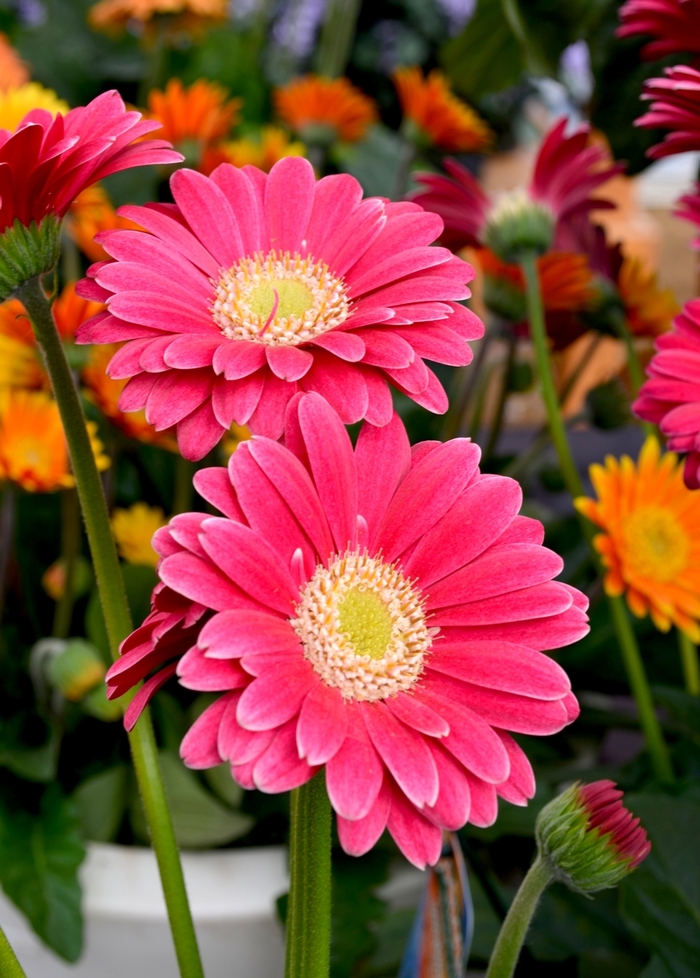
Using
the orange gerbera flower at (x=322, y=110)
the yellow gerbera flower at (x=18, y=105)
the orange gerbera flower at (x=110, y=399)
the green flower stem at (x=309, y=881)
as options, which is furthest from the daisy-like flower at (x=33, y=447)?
the orange gerbera flower at (x=322, y=110)

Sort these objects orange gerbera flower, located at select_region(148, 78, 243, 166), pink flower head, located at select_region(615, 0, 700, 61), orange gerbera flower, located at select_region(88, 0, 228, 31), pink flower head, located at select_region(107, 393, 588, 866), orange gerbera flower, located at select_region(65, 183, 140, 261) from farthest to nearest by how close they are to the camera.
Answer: orange gerbera flower, located at select_region(88, 0, 228, 31) → orange gerbera flower, located at select_region(148, 78, 243, 166) → orange gerbera flower, located at select_region(65, 183, 140, 261) → pink flower head, located at select_region(615, 0, 700, 61) → pink flower head, located at select_region(107, 393, 588, 866)

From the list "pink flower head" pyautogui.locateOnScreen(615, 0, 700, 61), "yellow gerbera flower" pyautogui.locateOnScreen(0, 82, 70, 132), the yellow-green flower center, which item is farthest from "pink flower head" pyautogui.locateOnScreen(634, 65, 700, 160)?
"yellow gerbera flower" pyautogui.locateOnScreen(0, 82, 70, 132)

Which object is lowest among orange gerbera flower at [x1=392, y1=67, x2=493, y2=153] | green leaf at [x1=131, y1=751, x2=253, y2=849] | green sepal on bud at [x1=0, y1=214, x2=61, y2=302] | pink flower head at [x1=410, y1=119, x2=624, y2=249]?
green leaf at [x1=131, y1=751, x2=253, y2=849]

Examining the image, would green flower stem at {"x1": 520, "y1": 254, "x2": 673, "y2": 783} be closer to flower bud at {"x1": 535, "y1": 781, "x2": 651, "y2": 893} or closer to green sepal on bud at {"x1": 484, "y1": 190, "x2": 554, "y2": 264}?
green sepal on bud at {"x1": 484, "y1": 190, "x2": 554, "y2": 264}

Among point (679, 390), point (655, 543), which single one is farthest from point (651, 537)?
point (679, 390)

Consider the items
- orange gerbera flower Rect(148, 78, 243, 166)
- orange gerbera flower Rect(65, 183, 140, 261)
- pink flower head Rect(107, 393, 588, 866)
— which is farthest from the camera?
orange gerbera flower Rect(148, 78, 243, 166)

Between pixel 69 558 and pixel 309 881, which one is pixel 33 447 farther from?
pixel 309 881

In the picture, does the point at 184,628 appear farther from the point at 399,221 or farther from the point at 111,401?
the point at 111,401
